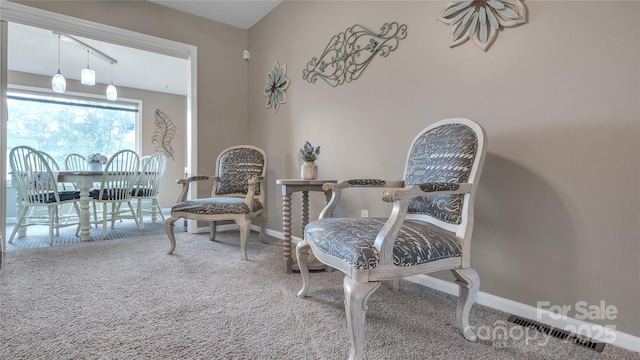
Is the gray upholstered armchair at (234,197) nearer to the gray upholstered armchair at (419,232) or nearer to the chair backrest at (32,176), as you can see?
the gray upholstered armchair at (419,232)

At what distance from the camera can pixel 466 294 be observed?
1238mm

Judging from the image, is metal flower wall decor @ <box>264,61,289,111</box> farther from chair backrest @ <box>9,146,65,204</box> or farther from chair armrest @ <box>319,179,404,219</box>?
chair backrest @ <box>9,146,65,204</box>

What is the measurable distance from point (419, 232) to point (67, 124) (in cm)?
613

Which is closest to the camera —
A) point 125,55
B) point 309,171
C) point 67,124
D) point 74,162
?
point 309,171

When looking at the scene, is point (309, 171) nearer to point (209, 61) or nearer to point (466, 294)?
point (466, 294)

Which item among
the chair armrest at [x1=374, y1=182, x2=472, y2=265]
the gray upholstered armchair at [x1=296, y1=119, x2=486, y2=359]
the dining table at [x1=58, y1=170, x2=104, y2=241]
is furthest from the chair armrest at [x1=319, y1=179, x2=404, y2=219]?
the dining table at [x1=58, y1=170, x2=104, y2=241]

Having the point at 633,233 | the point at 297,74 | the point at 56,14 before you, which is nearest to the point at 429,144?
the point at 633,233

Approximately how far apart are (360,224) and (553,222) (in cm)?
91

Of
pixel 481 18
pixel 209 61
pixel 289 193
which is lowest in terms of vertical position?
pixel 289 193

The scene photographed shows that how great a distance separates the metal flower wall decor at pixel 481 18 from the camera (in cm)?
145

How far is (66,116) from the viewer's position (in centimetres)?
494

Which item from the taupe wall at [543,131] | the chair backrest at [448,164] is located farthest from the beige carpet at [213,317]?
the chair backrest at [448,164]

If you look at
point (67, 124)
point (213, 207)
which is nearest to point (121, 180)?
point (213, 207)

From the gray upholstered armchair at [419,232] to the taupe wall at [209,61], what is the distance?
242cm
